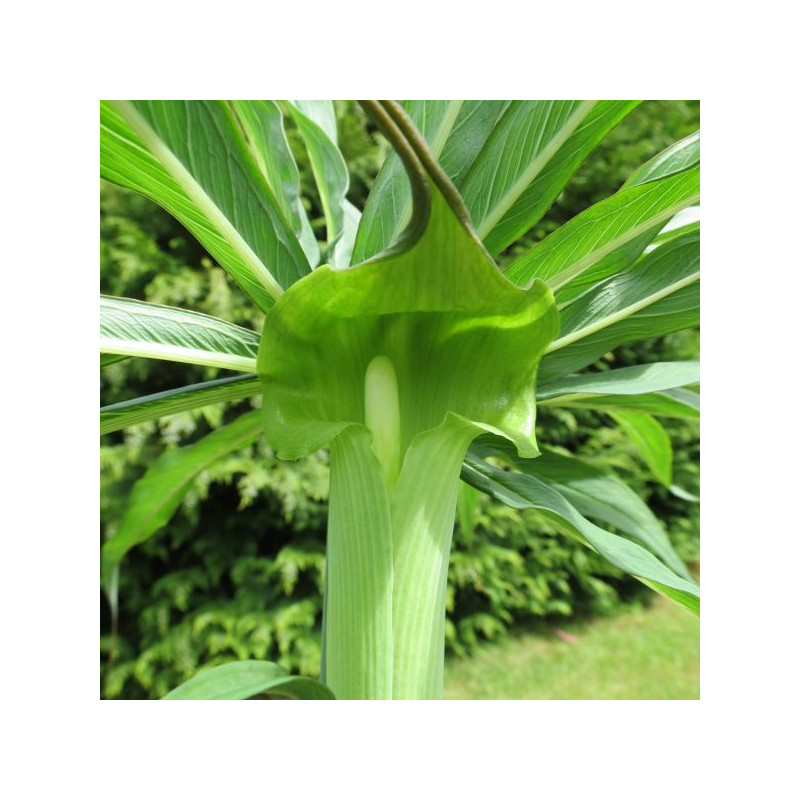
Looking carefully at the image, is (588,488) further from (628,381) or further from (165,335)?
(165,335)

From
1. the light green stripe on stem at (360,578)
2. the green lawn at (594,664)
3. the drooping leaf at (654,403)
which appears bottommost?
the green lawn at (594,664)

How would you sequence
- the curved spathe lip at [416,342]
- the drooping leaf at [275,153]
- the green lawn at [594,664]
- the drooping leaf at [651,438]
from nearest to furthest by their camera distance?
the curved spathe lip at [416,342]
the drooping leaf at [275,153]
the drooping leaf at [651,438]
the green lawn at [594,664]

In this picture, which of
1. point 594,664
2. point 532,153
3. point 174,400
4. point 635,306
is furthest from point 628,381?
point 594,664

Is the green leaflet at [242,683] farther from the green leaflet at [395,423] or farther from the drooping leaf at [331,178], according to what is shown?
the drooping leaf at [331,178]

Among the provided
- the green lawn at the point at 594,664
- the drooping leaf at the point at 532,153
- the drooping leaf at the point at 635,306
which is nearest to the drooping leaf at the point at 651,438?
the drooping leaf at the point at 635,306
